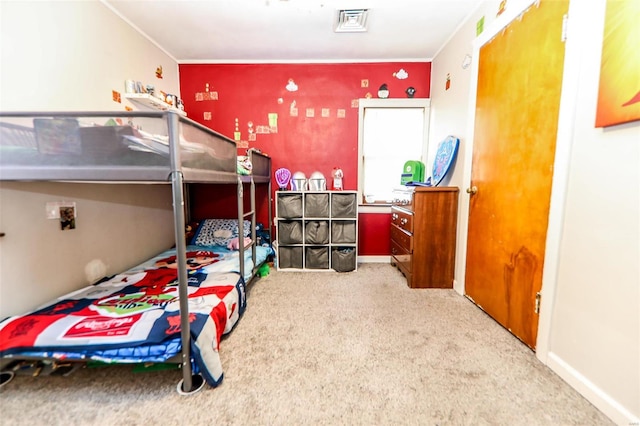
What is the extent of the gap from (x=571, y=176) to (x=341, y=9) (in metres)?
2.03

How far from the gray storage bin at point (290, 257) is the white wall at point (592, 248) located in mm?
2060

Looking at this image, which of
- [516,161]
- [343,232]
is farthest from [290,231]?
[516,161]

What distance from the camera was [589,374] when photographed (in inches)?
44.9

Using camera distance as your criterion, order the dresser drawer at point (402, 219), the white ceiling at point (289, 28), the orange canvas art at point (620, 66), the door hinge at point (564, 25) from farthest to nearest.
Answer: the dresser drawer at point (402, 219), the white ceiling at point (289, 28), the door hinge at point (564, 25), the orange canvas art at point (620, 66)

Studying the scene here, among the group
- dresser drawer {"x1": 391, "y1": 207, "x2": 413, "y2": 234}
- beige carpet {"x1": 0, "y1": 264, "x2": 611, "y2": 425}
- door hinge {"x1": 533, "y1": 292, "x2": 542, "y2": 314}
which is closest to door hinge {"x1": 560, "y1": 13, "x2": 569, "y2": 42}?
door hinge {"x1": 533, "y1": 292, "x2": 542, "y2": 314}

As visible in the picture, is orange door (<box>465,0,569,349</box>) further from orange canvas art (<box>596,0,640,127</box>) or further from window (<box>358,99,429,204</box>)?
window (<box>358,99,429,204</box>)

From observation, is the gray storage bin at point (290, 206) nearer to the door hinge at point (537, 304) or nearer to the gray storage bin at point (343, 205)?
the gray storage bin at point (343, 205)

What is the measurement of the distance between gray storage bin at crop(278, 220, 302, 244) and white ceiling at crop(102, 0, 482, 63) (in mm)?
1878

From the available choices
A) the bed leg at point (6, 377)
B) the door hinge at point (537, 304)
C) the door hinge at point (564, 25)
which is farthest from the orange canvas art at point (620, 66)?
the bed leg at point (6, 377)

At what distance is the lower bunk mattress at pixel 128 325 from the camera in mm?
1125

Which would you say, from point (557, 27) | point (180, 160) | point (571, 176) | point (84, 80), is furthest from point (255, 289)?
point (557, 27)

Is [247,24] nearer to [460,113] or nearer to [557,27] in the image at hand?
[460,113]

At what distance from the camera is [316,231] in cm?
281

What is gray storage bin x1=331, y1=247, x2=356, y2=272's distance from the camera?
9.24ft
